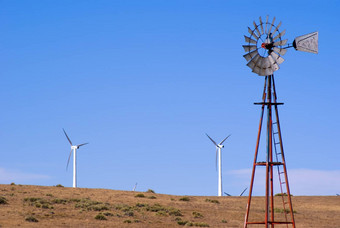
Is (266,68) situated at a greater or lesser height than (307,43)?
lesser

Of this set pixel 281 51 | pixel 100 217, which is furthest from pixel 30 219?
pixel 281 51

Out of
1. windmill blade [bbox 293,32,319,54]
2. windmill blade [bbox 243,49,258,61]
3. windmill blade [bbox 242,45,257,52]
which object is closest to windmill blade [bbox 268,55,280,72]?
windmill blade [bbox 243,49,258,61]

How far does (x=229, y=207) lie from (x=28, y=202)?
23.1m

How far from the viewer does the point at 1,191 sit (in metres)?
→ 73.1

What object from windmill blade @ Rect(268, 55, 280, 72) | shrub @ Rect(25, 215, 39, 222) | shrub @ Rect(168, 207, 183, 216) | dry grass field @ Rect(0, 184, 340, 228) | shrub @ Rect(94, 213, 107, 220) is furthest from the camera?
shrub @ Rect(168, 207, 183, 216)

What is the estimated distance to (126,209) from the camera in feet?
216

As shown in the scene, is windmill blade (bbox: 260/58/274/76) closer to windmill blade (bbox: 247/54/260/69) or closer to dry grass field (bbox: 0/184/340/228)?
windmill blade (bbox: 247/54/260/69)

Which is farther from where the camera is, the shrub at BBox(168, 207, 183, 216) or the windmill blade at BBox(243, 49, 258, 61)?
the shrub at BBox(168, 207, 183, 216)

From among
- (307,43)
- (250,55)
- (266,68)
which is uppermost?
(307,43)

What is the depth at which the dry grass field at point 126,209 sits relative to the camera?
59019 mm

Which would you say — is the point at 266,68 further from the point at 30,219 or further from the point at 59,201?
the point at 59,201

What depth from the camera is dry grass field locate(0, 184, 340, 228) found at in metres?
59.0

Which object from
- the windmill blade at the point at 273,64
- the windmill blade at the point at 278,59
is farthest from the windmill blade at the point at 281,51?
the windmill blade at the point at 273,64

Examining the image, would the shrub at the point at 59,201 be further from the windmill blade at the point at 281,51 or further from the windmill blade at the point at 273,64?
the windmill blade at the point at 281,51
